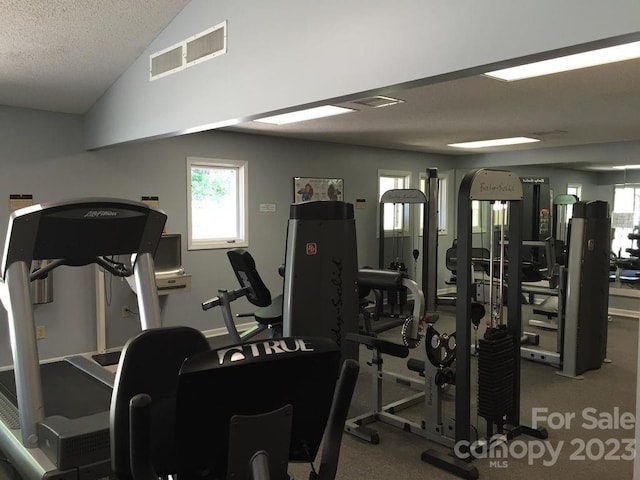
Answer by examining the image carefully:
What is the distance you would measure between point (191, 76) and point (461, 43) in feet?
6.59

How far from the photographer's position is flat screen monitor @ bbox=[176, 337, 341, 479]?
102 cm

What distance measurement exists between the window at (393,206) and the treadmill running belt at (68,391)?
5.51 meters

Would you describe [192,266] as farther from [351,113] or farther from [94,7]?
[94,7]

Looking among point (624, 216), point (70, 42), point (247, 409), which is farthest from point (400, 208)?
point (247, 409)

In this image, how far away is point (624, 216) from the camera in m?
6.62

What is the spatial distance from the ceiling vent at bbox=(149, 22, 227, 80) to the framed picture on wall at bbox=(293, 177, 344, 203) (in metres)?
2.93

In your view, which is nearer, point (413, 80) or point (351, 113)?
point (413, 80)

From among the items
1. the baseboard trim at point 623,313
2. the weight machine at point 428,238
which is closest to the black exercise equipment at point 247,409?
the weight machine at point 428,238

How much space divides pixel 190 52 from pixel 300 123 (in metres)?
1.86

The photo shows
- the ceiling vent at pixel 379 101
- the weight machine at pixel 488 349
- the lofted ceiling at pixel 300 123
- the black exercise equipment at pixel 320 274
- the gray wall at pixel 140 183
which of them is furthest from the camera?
the gray wall at pixel 140 183

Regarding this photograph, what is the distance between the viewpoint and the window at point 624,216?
21.2 feet

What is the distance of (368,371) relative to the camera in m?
4.57

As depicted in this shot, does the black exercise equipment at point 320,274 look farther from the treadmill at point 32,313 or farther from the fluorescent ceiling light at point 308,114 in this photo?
the treadmill at point 32,313

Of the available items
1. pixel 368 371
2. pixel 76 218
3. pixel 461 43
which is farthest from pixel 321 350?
pixel 368 371
